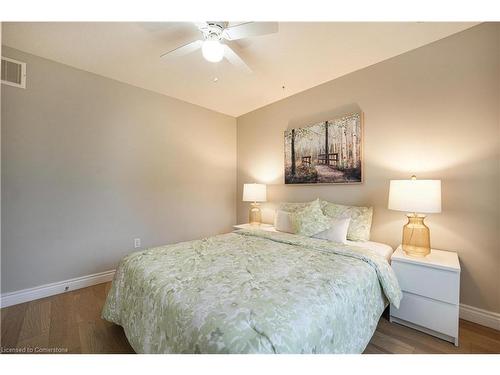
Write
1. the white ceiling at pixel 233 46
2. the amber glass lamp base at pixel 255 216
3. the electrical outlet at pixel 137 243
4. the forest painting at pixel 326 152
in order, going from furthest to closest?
the amber glass lamp base at pixel 255 216, the electrical outlet at pixel 137 243, the forest painting at pixel 326 152, the white ceiling at pixel 233 46

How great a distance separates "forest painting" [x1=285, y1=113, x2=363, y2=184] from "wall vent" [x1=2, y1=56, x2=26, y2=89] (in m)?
2.98

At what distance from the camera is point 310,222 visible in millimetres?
2256

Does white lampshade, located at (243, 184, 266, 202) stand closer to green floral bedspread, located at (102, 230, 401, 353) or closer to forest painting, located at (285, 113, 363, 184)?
forest painting, located at (285, 113, 363, 184)

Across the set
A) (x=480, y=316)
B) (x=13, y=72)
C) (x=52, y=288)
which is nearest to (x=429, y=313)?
(x=480, y=316)

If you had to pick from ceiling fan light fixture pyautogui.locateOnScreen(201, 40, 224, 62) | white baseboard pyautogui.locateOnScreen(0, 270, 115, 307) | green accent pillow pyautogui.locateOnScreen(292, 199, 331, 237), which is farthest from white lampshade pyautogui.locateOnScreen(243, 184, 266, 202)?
white baseboard pyautogui.locateOnScreen(0, 270, 115, 307)

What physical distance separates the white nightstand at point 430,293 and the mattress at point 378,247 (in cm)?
15

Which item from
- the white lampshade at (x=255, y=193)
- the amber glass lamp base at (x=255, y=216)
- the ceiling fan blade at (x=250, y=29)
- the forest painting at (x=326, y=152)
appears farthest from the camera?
the amber glass lamp base at (x=255, y=216)

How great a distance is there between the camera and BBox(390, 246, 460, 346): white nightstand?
154 cm

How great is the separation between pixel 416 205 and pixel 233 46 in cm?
Answer: 213

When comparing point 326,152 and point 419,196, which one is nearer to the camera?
point 419,196

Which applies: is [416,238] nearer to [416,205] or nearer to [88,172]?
[416,205]

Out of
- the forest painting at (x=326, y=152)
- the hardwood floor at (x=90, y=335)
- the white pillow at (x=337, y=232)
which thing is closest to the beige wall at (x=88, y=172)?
the hardwood floor at (x=90, y=335)

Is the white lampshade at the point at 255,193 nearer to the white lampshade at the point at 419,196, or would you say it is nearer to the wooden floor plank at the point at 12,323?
the white lampshade at the point at 419,196

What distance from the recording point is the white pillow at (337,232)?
2.05 meters
